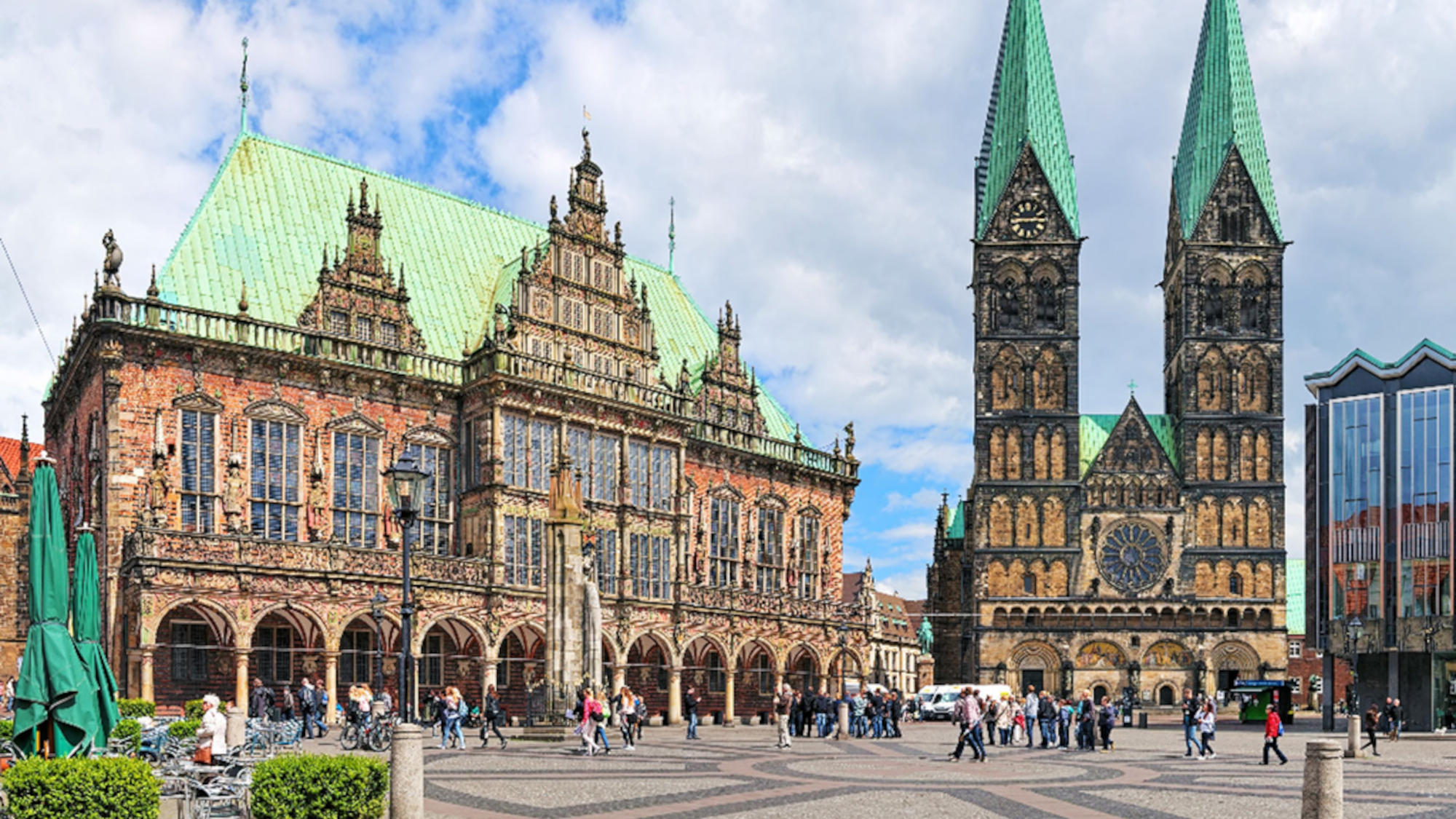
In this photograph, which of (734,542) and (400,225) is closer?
(400,225)

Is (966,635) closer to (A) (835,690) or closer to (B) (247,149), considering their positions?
(A) (835,690)

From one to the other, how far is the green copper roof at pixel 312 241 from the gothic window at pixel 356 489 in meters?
4.36

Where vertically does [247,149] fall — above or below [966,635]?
above

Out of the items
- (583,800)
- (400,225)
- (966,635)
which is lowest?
(966,635)

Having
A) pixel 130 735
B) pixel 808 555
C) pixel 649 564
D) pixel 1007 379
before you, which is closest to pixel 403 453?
pixel 130 735

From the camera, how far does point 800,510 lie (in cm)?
6141

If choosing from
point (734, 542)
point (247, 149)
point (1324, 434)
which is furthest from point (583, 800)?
point (1324, 434)

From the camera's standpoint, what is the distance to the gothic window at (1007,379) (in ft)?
302

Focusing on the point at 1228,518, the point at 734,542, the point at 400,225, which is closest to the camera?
the point at 400,225

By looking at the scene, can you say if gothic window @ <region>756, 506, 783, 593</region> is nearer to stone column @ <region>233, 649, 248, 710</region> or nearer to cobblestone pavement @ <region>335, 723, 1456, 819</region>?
cobblestone pavement @ <region>335, 723, 1456, 819</region>

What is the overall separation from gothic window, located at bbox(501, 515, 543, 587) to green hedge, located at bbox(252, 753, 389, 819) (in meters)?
30.9

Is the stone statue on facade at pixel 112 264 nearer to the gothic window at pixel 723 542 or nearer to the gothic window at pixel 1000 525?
the gothic window at pixel 723 542

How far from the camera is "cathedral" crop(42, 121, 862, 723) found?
3866 centimetres

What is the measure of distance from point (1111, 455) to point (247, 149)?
199ft
